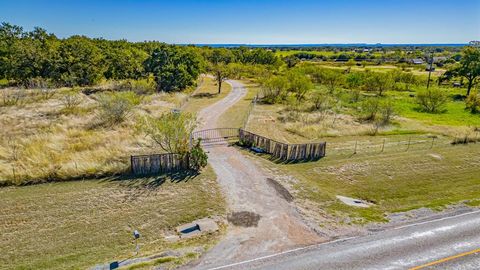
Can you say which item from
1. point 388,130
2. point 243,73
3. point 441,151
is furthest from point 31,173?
point 243,73

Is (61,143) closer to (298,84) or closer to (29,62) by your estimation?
(29,62)

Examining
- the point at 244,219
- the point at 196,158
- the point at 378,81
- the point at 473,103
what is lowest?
the point at 244,219

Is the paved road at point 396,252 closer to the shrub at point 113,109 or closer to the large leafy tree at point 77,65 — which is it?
the shrub at point 113,109

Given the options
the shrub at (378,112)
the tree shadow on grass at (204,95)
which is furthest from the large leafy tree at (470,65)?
the tree shadow on grass at (204,95)

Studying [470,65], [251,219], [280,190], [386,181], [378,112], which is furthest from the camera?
[470,65]

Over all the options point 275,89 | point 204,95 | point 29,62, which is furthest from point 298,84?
point 29,62

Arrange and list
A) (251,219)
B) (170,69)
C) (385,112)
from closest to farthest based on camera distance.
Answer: (251,219) < (385,112) < (170,69)

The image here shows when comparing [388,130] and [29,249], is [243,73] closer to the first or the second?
[388,130]
